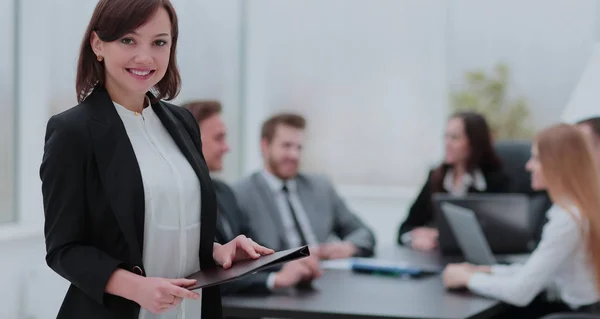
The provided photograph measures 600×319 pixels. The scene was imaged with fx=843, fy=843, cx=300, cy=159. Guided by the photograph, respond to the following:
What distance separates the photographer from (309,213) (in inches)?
167

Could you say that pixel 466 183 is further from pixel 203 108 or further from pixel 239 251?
pixel 239 251

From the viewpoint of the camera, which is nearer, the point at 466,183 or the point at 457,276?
the point at 457,276

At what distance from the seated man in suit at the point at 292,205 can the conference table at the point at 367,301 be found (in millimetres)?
631

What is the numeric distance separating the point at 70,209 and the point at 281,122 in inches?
115

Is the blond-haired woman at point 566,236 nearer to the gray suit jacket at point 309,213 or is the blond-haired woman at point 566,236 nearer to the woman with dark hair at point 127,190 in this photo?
the gray suit jacket at point 309,213

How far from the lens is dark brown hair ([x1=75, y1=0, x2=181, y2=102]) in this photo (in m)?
1.41

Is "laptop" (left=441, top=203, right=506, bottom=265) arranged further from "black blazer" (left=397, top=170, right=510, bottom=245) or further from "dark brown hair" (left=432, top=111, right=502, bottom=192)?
"dark brown hair" (left=432, top=111, right=502, bottom=192)

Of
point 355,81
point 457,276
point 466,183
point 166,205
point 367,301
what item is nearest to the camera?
point 166,205

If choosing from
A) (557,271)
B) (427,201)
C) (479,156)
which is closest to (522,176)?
(479,156)

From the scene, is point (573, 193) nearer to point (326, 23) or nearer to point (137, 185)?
point (137, 185)

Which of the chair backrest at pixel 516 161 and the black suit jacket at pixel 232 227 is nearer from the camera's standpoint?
the black suit jacket at pixel 232 227

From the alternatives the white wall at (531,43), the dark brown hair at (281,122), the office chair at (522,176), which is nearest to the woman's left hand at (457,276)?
the dark brown hair at (281,122)

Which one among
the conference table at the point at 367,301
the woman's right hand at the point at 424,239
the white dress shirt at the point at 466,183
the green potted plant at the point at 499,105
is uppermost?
the green potted plant at the point at 499,105

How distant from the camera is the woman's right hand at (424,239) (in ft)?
14.5
